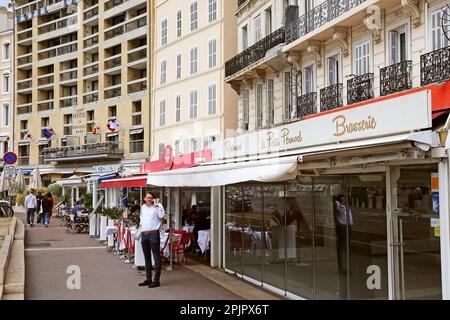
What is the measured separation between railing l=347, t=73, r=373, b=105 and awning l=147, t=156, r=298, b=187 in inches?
350

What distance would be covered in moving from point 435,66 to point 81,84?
4605 centimetres

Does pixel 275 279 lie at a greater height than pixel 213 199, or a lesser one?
lesser

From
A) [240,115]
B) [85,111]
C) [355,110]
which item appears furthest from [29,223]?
[85,111]

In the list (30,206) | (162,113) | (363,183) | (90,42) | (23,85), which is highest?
(90,42)

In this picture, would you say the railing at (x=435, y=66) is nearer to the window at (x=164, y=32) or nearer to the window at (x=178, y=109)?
the window at (x=178, y=109)

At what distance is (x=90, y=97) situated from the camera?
5547 cm

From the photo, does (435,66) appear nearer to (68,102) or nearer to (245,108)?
(245,108)

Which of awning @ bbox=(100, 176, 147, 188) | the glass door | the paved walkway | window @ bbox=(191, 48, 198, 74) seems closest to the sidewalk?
the paved walkway

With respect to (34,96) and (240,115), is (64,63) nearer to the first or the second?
(34,96)

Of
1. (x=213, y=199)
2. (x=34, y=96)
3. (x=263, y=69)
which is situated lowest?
(x=213, y=199)

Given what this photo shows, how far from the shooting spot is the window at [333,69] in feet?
70.9

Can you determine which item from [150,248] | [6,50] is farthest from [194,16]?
[6,50]

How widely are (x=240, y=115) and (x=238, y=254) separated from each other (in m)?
18.6

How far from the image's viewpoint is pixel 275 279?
10.5 metres
